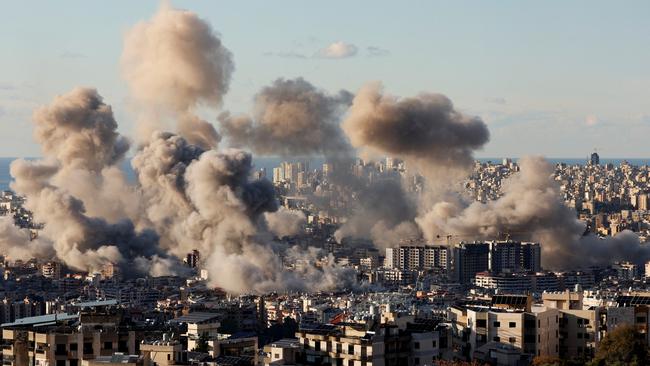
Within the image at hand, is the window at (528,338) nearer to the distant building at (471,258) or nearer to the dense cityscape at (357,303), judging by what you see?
the dense cityscape at (357,303)

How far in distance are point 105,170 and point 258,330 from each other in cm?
4379

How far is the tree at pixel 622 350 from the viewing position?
108ft

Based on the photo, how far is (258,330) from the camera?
57.8 m

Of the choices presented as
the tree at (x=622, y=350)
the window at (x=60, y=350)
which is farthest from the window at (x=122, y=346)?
the tree at (x=622, y=350)

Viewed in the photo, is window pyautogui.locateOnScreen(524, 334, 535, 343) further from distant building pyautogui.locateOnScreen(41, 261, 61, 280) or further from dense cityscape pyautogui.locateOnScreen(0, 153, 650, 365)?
distant building pyautogui.locateOnScreen(41, 261, 61, 280)

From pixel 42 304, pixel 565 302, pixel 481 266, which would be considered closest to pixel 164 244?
pixel 481 266

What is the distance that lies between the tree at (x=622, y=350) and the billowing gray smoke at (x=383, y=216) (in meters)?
72.5

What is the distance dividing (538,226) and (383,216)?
12480 millimetres

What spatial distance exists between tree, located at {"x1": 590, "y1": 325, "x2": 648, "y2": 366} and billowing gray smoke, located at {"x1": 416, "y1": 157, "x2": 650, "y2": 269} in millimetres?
64706

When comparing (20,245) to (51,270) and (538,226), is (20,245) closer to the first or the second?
(51,270)

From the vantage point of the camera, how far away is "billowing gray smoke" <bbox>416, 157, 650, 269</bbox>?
3984 inches

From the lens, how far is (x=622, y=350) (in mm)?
33500

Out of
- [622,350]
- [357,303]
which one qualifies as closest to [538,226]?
[357,303]

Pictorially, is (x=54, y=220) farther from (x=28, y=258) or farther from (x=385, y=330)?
(x=385, y=330)
